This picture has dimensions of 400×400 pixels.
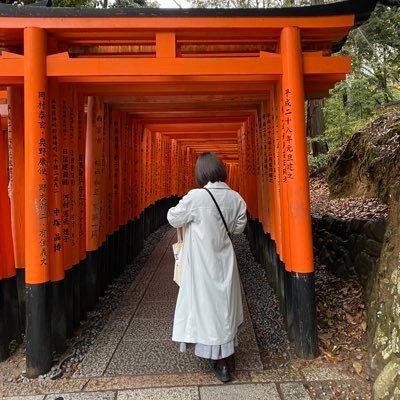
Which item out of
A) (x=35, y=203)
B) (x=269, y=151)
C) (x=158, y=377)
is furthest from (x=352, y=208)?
(x=35, y=203)

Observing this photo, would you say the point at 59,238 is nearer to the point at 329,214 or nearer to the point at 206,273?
the point at 206,273

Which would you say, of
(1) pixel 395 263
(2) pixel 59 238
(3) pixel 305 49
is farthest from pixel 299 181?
(2) pixel 59 238

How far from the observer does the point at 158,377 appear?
126 inches

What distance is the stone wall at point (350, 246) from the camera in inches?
152

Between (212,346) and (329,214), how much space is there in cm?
377

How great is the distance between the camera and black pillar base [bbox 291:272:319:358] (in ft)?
11.2

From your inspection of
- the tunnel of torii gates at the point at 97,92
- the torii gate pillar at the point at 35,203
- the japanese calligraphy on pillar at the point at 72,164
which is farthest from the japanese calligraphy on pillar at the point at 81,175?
the torii gate pillar at the point at 35,203

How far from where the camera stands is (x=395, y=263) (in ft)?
10.3

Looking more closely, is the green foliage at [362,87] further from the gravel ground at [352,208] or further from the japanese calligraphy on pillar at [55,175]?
the japanese calligraphy on pillar at [55,175]

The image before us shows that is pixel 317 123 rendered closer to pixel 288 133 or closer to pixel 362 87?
pixel 362 87

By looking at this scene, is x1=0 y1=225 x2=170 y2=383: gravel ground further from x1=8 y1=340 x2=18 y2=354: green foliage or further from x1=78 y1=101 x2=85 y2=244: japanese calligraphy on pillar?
x1=78 y1=101 x2=85 y2=244: japanese calligraphy on pillar

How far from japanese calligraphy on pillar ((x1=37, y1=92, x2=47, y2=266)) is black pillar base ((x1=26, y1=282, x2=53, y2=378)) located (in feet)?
0.92

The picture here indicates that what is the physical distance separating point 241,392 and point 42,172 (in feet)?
8.73

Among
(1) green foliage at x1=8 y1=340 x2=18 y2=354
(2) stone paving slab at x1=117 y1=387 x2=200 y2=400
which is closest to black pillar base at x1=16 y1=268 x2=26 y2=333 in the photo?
(1) green foliage at x1=8 y1=340 x2=18 y2=354
